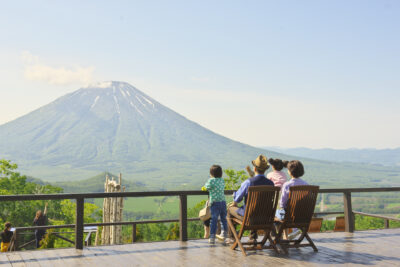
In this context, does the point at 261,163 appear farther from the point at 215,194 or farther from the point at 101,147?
the point at 101,147

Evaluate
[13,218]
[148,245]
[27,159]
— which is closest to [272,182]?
[148,245]

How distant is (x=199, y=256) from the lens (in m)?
5.71

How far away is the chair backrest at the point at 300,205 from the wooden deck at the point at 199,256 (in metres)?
0.42

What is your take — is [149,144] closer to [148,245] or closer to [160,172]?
[160,172]

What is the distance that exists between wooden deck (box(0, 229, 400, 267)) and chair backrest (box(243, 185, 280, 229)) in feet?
1.34

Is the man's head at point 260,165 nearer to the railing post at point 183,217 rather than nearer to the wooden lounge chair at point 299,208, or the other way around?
the wooden lounge chair at point 299,208

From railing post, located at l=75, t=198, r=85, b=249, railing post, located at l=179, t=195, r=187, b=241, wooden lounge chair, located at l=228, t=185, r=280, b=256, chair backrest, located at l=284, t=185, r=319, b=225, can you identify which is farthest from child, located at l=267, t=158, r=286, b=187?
railing post, located at l=75, t=198, r=85, b=249

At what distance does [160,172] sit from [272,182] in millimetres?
164283

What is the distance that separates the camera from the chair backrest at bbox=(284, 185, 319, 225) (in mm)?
5984

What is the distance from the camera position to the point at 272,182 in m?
6.20

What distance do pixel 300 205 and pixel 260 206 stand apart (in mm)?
566

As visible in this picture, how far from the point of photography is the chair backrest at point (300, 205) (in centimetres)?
598

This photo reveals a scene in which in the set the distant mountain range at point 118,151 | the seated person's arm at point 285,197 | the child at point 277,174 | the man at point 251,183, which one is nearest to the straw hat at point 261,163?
the man at point 251,183

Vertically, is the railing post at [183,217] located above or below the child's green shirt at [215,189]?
below
